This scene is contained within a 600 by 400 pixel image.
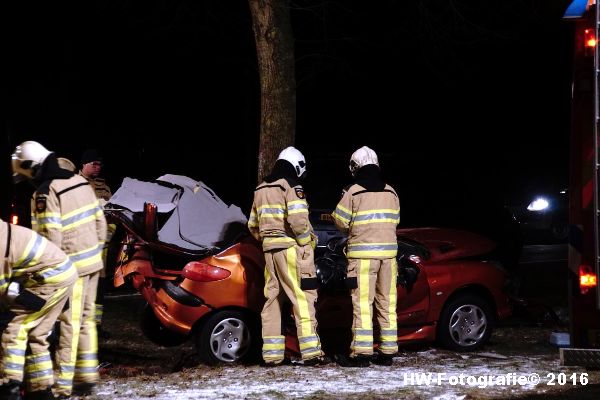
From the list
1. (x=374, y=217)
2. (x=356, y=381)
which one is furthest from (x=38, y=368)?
(x=374, y=217)

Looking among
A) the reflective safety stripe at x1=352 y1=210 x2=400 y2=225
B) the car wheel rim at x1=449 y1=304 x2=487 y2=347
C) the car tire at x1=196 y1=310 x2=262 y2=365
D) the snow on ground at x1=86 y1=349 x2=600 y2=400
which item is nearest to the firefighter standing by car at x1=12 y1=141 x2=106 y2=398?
the snow on ground at x1=86 y1=349 x2=600 y2=400

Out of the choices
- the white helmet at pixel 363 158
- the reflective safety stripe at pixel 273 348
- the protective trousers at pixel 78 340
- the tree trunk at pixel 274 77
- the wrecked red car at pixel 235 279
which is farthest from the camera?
the tree trunk at pixel 274 77

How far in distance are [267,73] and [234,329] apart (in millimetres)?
3533

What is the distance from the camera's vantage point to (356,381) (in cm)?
771

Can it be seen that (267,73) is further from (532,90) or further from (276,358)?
(532,90)

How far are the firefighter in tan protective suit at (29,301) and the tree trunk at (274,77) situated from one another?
4633mm

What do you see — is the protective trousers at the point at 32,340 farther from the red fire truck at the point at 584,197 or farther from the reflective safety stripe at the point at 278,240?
the red fire truck at the point at 584,197

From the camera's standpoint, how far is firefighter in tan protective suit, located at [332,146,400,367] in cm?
856

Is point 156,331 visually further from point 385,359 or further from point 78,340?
point 385,359

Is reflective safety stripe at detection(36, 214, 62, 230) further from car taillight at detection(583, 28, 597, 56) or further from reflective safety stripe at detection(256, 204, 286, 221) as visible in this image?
car taillight at detection(583, 28, 597, 56)

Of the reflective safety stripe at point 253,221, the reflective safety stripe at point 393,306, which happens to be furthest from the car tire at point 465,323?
the reflective safety stripe at point 253,221

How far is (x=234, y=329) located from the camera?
8641 mm

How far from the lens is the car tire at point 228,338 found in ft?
27.8

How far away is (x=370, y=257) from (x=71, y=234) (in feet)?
9.12
